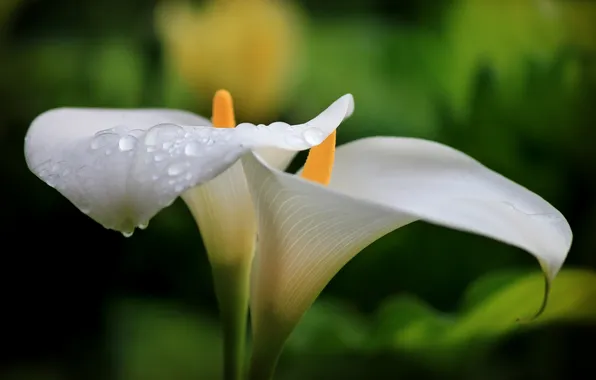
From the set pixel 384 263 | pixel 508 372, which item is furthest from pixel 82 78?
pixel 508 372

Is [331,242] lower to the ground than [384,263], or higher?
higher

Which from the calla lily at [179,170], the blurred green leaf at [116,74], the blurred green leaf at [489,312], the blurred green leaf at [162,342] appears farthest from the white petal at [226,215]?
the blurred green leaf at [116,74]

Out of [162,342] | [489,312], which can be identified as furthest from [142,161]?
[162,342]

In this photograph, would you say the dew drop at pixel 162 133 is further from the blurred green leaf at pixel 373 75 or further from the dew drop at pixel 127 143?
the blurred green leaf at pixel 373 75

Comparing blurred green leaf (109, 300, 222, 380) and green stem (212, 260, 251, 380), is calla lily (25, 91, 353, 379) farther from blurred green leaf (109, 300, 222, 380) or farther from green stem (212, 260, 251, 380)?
blurred green leaf (109, 300, 222, 380)

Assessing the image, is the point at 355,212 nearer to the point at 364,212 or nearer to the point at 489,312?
the point at 364,212

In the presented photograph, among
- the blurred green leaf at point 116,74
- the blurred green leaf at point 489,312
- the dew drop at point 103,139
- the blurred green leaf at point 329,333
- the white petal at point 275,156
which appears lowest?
the blurred green leaf at point 329,333

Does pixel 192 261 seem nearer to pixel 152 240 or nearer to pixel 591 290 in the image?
pixel 152 240
